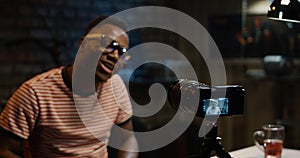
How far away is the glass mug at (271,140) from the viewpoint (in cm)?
169

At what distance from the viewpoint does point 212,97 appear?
1279 mm

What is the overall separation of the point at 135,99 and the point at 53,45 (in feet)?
2.45

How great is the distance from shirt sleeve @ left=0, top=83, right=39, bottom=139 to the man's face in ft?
0.98

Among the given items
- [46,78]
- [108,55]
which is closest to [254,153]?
[108,55]

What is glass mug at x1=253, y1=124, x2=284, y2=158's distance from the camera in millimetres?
1690

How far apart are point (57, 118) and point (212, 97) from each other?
0.81m

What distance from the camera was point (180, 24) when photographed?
3.97 metres

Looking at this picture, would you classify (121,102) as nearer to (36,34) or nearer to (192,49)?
(36,34)

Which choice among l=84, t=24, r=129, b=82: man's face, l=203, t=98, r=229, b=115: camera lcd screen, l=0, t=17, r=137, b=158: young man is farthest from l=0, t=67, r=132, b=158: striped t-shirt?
l=203, t=98, r=229, b=115: camera lcd screen

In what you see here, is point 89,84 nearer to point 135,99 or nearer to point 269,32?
point 135,99

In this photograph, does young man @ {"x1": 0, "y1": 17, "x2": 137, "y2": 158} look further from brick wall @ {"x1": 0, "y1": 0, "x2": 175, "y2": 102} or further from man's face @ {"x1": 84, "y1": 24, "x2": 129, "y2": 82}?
brick wall @ {"x1": 0, "y1": 0, "x2": 175, "y2": 102}

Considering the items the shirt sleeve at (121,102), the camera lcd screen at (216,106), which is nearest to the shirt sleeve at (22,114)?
the shirt sleeve at (121,102)

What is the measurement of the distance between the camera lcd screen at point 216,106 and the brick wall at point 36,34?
184 cm

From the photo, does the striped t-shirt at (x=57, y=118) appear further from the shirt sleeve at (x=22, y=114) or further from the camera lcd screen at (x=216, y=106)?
the camera lcd screen at (x=216, y=106)
